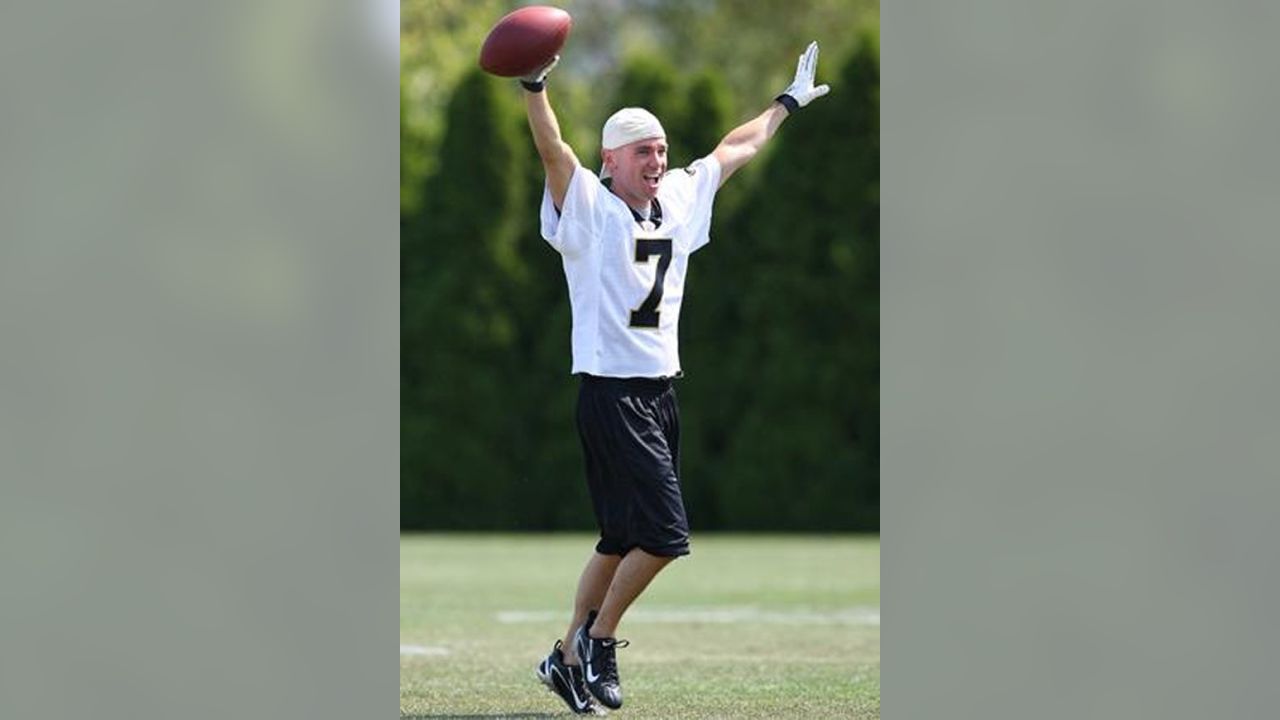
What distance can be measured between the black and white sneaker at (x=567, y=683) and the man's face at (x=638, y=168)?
148 cm

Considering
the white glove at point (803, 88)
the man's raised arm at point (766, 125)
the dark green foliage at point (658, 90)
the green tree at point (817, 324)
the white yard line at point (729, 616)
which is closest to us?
the man's raised arm at point (766, 125)

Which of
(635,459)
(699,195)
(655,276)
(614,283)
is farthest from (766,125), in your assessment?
(635,459)

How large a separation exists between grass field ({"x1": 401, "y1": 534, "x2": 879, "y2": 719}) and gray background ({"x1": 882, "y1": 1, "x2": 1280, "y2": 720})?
1.06m

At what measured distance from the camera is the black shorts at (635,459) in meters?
6.16

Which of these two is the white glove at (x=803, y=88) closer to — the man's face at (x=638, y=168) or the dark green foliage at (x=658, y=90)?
the man's face at (x=638, y=168)

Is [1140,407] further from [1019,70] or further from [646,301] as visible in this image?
[646,301]

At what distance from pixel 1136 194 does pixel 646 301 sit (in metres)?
1.60

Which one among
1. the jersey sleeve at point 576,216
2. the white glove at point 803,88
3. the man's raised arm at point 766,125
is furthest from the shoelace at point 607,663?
the white glove at point 803,88

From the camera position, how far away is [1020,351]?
5.17 meters
